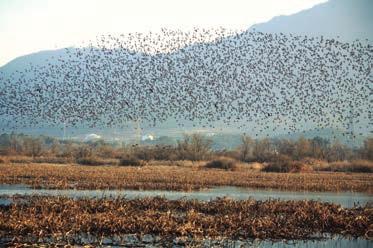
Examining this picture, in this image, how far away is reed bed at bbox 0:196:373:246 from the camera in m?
24.3

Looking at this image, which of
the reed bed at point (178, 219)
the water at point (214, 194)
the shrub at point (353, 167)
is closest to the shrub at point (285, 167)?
the shrub at point (353, 167)

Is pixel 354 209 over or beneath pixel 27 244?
beneath

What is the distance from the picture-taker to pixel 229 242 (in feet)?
77.3

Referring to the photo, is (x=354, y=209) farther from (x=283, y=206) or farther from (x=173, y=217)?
(x=173, y=217)

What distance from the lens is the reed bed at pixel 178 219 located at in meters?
24.3

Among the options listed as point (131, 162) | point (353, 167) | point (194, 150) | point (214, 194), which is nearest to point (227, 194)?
point (214, 194)

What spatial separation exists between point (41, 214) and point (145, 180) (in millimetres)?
24658

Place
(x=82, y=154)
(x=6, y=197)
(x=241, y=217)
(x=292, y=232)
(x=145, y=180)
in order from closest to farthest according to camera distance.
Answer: (x=292, y=232) < (x=241, y=217) < (x=6, y=197) < (x=145, y=180) < (x=82, y=154)

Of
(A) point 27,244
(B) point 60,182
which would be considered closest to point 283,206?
(A) point 27,244

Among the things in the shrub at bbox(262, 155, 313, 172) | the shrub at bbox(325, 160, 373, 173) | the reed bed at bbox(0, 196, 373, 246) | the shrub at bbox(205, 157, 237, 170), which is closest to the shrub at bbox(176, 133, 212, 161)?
the shrub at bbox(205, 157, 237, 170)

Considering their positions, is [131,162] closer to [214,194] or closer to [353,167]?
[353,167]

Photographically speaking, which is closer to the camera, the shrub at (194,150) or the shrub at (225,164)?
the shrub at (225,164)

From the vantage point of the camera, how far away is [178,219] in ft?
88.5

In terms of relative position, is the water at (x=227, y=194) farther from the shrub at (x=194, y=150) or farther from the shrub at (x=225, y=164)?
the shrub at (x=194, y=150)
